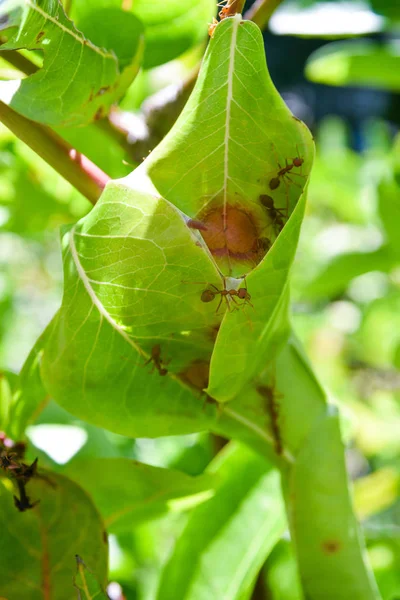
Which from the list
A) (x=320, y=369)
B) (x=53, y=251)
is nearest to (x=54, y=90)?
(x=320, y=369)

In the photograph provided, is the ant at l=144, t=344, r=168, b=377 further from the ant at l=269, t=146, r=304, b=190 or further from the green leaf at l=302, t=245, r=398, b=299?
the green leaf at l=302, t=245, r=398, b=299

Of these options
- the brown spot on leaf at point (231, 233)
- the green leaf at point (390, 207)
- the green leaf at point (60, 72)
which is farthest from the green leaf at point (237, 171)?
the green leaf at point (390, 207)

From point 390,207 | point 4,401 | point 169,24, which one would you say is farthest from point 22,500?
point 390,207

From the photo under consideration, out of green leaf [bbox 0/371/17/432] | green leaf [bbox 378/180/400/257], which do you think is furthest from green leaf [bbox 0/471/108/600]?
green leaf [bbox 378/180/400/257]

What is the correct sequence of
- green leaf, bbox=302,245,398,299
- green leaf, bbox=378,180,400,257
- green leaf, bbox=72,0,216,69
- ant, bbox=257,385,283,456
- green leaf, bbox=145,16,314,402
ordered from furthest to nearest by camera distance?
green leaf, bbox=302,245,398,299 → green leaf, bbox=378,180,400,257 → green leaf, bbox=72,0,216,69 → ant, bbox=257,385,283,456 → green leaf, bbox=145,16,314,402

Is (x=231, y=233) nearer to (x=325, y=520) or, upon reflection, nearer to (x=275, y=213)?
(x=275, y=213)

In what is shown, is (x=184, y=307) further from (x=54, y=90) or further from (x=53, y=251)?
(x=53, y=251)

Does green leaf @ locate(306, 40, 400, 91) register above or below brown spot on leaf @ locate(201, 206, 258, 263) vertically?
below
